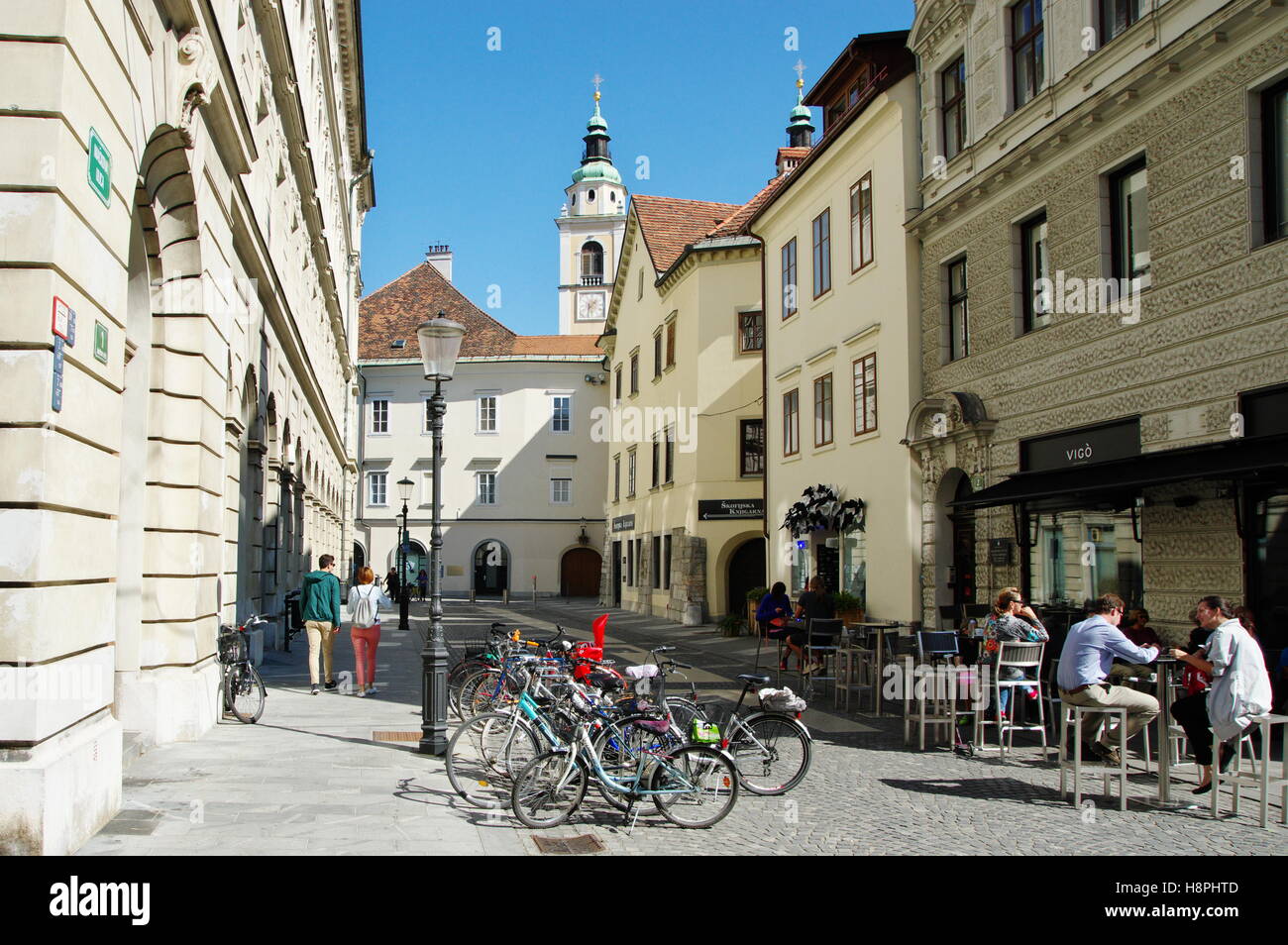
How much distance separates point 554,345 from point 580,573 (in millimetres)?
13823

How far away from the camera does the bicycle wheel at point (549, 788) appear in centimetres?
790

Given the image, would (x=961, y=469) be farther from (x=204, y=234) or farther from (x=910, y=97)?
(x=204, y=234)

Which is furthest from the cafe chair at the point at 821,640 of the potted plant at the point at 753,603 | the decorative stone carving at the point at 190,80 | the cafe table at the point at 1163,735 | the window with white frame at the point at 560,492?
the window with white frame at the point at 560,492

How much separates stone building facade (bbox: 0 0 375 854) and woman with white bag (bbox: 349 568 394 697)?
1651mm

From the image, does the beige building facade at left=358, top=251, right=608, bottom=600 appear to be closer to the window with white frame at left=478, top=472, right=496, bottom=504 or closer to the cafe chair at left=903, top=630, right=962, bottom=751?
the window with white frame at left=478, top=472, right=496, bottom=504

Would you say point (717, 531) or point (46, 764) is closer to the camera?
point (46, 764)

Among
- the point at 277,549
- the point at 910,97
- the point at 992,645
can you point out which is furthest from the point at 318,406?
the point at 992,645

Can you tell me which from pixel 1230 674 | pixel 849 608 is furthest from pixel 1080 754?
pixel 849 608

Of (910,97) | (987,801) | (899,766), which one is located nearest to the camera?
(987,801)

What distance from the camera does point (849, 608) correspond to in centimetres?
2209

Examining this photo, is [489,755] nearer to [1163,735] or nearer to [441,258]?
[1163,735]

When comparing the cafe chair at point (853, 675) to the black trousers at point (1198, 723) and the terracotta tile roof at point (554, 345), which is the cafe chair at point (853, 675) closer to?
the black trousers at point (1198, 723)
